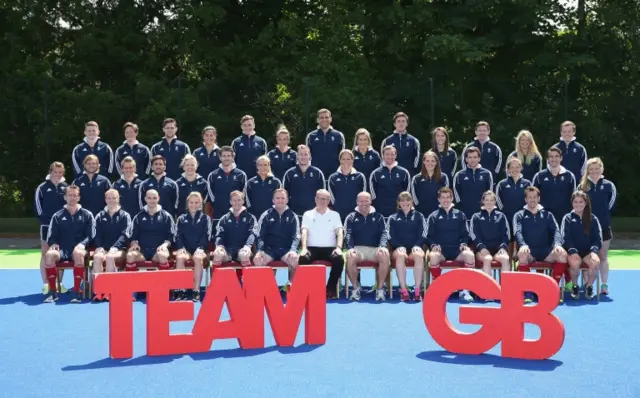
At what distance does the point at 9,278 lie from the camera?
37.2ft

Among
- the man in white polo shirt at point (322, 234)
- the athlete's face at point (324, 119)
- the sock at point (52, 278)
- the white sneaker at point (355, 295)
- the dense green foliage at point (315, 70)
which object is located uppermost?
the dense green foliage at point (315, 70)

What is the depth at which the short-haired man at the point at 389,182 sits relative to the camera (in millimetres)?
10797

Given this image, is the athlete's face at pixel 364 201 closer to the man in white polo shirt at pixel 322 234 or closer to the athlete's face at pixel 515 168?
the man in white polo shirt at pixel 322 234

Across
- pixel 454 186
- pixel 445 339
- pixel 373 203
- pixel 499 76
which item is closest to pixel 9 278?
pixel 373 203

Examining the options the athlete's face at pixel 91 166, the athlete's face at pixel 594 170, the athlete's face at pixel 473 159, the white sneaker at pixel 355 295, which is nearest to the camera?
the white sneaker at pixel 355 295

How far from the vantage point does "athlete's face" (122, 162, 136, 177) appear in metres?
10.7

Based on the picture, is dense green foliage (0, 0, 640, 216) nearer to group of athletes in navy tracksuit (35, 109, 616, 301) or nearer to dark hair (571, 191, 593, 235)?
group of athletes in navy tracksuit (35, 109, 616, 301)

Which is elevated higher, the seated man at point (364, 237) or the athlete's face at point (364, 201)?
the athlete's face at point (364, 201)

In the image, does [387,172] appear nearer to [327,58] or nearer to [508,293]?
[508,293]

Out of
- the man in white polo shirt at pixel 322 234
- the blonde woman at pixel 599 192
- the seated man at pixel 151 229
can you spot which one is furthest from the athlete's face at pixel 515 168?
the seated man at pixel 151 229

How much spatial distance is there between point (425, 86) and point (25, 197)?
33.4ft

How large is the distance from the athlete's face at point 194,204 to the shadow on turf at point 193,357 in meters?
3.43

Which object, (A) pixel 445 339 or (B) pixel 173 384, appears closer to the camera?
(B) pixel 173 384

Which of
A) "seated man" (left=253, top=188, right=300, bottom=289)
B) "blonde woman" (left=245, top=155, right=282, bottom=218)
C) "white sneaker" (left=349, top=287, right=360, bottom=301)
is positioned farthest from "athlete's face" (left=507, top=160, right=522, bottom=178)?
"blonde woman" (left=245, top=155, right=282, bottom=218)
